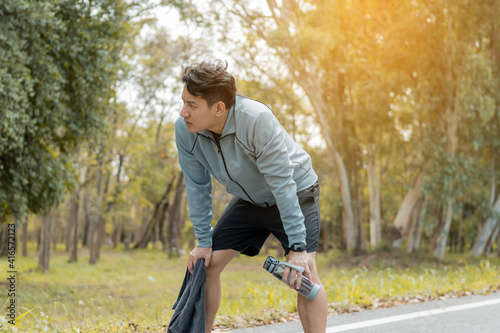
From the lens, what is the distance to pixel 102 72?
9.91m

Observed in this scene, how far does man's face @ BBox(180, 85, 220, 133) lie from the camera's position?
8.84 feet

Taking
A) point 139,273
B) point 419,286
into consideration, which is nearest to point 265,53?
point 139,273

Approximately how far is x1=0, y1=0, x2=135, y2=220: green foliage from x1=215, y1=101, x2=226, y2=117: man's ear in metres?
6.41

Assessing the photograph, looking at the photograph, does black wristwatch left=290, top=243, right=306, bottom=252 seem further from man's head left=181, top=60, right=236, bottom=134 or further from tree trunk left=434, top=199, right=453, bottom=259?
tree trunk left=434, top=199, right=453, bottom=259

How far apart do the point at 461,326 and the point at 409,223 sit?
44.9ft

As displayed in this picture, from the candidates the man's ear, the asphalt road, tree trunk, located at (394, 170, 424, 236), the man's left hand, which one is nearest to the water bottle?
the man's left hand

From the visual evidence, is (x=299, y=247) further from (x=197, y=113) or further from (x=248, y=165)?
(x=197, y=113)

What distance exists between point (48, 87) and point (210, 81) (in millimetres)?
7172

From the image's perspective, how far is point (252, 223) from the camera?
313 centimetres

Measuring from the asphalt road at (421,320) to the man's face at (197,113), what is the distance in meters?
2.21

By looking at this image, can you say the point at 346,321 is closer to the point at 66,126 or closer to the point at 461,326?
the point at 461,326

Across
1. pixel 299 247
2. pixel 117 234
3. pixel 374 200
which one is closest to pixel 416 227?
pixel 374 200

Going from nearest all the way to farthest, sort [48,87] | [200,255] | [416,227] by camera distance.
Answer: [200,255] < [48,87] < [416,227]

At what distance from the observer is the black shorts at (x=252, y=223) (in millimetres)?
2988
